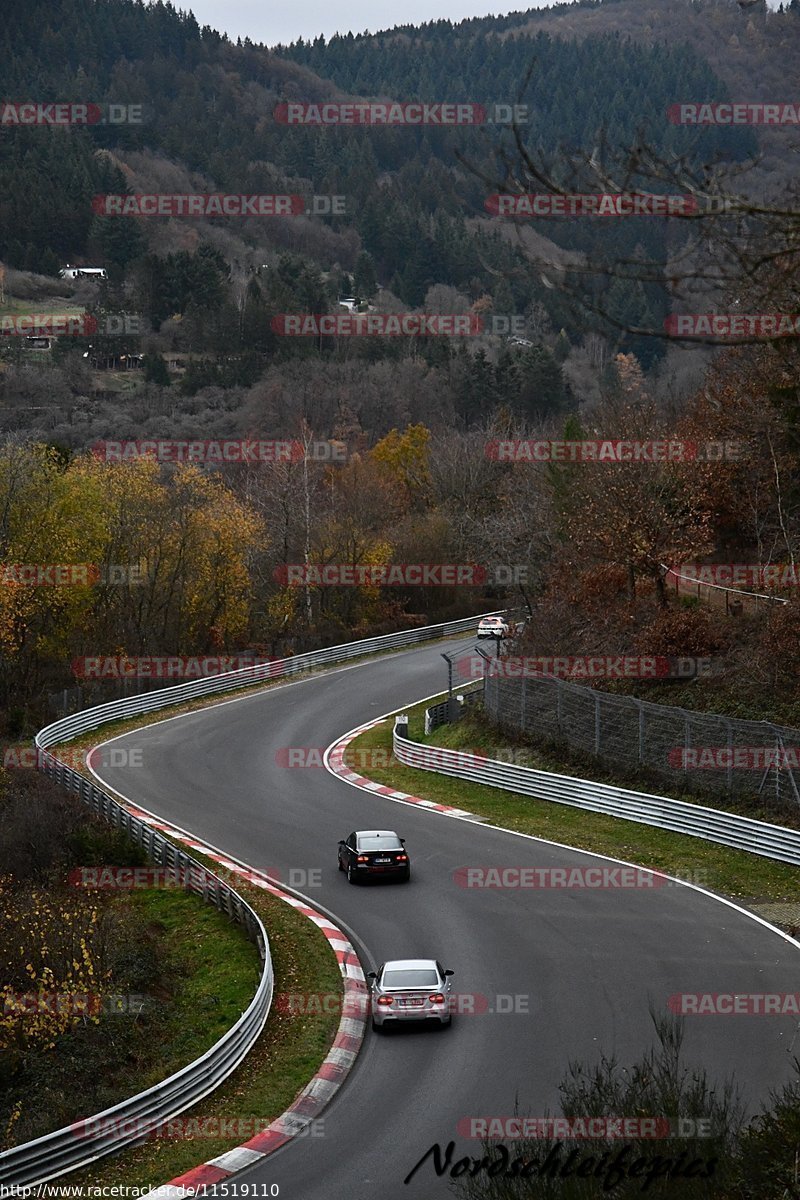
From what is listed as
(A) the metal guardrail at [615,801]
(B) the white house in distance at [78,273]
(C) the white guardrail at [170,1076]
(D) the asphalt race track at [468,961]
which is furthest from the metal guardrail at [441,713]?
(B) the white house in distance at [78,273]

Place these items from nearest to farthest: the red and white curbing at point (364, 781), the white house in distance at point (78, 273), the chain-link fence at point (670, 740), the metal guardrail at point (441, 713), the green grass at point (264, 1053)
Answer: the green grass at point (264, 1053)
the chain-link fence at point (670, 740)
the red and white curbing at point (364, 781)
the metal guardrail at point (441, 713)
the white house in distance at point (78, 273)

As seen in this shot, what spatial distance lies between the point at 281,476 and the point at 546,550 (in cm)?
1676

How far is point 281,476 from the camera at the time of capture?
66250 mm

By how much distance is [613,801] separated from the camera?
1211 inches

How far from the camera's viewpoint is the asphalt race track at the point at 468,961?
567 inches

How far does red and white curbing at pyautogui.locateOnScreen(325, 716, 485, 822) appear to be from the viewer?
32406mm

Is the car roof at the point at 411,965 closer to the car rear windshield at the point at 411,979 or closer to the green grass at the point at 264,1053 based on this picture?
the car rear windshield at the point at 411,979

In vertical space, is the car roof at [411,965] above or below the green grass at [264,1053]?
above

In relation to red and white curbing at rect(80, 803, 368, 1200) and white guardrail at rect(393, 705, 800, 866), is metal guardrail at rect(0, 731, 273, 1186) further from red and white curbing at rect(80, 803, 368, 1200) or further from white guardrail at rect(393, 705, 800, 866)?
white guardrail at rect(393, 705, 800, 866)

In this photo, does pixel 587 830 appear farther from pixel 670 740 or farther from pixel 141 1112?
pixel 141 1112

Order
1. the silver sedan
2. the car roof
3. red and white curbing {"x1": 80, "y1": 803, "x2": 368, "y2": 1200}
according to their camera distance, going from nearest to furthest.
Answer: red and white curbing {"x1": 80, "y1": 803, "x2": 368, "y2": 1200} → the silver sedan → the car roof

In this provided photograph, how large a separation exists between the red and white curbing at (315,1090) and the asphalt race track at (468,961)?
0.24 metres

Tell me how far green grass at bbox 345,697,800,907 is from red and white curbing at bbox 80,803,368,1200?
7.64 metres

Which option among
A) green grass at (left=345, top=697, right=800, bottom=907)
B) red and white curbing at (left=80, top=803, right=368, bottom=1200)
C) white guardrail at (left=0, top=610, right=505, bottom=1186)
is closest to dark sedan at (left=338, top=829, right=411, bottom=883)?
red and white curbing at (left=80, top=803, right=368, bottom=1200)
